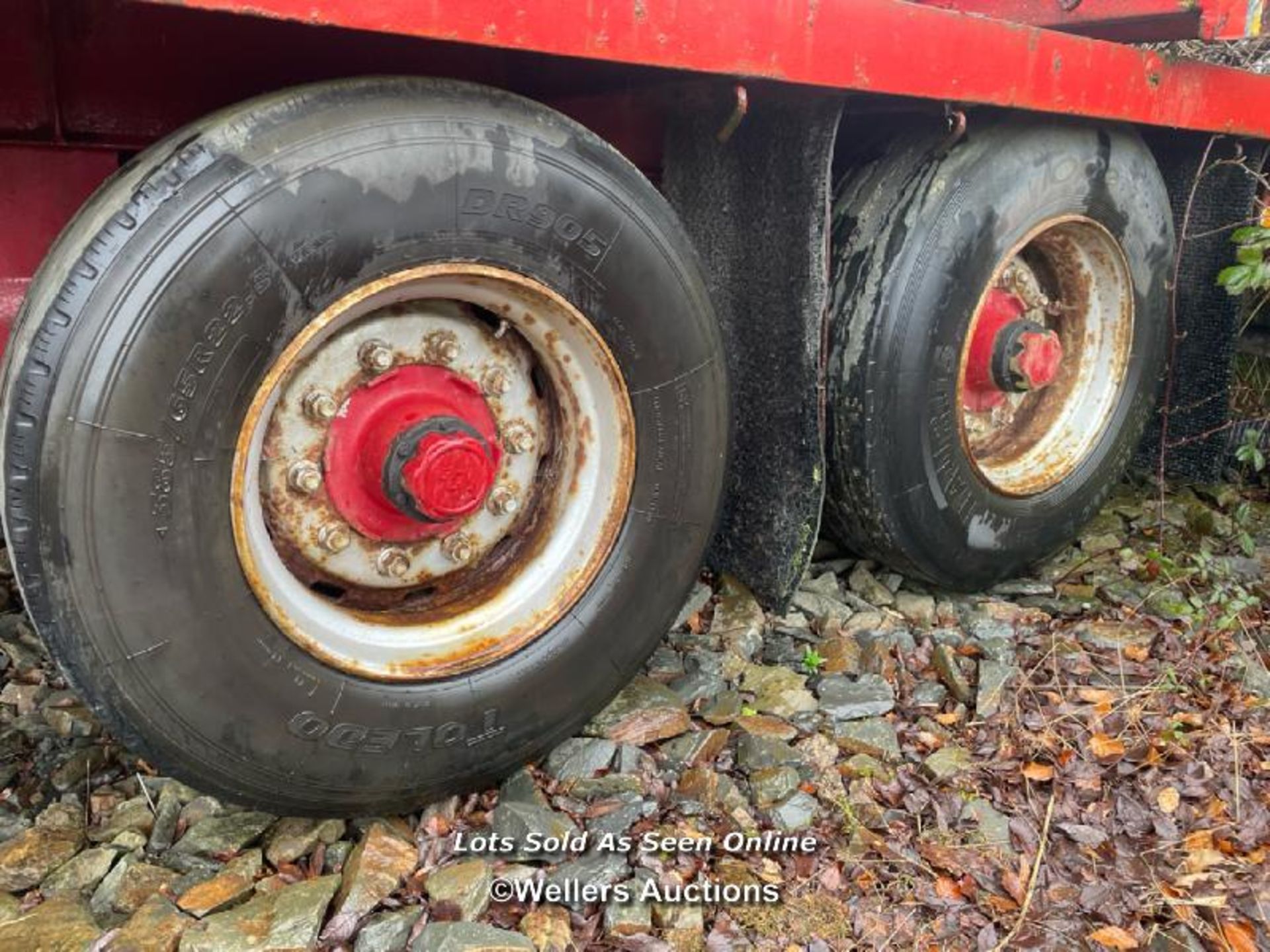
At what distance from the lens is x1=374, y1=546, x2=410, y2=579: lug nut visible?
1.81 m

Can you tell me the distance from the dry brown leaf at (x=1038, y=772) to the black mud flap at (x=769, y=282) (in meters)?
0.62

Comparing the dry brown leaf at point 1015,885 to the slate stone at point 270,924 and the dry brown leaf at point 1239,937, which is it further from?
the slate stone at point 270,924

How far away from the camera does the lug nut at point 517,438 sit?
1897mm

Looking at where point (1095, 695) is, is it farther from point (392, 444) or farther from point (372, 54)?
point (372, 54)

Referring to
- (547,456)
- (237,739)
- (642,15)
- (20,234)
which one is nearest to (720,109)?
(642,15)

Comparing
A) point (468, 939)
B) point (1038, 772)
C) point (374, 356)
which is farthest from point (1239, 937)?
point (374, 356)

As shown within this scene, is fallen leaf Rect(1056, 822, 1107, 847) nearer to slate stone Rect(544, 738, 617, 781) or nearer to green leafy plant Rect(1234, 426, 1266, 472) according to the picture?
slate stone Rect(544, 738, 617, 781)

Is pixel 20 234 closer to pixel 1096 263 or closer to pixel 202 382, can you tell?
pixel 202 382

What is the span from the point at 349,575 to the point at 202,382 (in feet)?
1.58

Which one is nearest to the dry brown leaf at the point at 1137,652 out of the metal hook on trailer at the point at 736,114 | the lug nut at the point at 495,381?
the metal hook on trailer at the point at 736,114

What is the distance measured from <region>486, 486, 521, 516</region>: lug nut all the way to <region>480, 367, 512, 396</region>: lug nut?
0.17 meters

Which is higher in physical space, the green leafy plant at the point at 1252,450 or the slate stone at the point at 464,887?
the green leafy plant at the point at 1252,450

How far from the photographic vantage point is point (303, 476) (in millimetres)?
1688

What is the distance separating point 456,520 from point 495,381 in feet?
0.81
